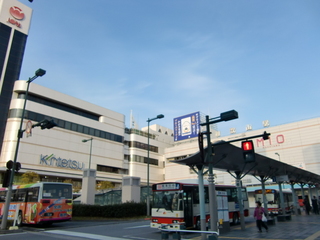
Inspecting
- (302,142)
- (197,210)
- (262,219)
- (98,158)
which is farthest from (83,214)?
(302,142)

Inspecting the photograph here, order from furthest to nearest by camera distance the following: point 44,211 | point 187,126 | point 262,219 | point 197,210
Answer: point 187,126, point 44,211, point 197,210, point 262,219

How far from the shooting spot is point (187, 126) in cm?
6875

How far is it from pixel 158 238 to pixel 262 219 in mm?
5525

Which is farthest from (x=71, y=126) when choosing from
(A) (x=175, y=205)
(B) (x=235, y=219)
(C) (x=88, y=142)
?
(A) (x=175, y=205)

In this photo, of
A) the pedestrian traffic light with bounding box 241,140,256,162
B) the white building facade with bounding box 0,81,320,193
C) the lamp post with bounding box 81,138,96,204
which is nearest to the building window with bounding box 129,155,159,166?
the white building facade with bounding box 0,81,320,193

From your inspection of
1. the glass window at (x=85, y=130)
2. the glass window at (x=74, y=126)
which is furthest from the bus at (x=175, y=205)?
the glass window at (x=85, y=130)

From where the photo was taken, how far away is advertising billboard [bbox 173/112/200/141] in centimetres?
6681

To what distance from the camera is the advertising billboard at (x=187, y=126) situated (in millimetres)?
66812

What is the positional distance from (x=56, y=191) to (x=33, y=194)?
145cm

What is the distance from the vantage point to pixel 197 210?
1470 centimetres

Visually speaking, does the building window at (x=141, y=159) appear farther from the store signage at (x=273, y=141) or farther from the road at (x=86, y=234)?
the road at (x=86, y=234)

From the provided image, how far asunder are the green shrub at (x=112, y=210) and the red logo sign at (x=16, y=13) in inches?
1910

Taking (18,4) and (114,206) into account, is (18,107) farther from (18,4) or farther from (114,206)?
(114,206)

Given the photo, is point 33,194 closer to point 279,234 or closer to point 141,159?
point 279,234
